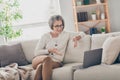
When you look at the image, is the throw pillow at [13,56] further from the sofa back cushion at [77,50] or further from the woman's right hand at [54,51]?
the sofa back cushion at [77,50]

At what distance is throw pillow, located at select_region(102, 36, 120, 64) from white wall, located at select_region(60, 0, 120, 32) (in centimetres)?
194

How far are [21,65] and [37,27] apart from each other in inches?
63.2

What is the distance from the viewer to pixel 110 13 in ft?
16.4

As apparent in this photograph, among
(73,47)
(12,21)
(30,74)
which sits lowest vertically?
(30,74)

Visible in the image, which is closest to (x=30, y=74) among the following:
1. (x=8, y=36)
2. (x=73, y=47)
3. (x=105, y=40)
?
(x=73, y=47)

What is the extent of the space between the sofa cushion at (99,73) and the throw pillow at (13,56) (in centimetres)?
110

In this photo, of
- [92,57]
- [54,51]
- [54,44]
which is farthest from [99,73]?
[54,44]

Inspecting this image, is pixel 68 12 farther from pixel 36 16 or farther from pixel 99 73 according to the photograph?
pixel 99 73

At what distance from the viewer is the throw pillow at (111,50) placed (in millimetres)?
3020

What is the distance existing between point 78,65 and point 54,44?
52 centimetres

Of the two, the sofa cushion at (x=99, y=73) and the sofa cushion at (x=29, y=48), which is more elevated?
the sofa cushion at (x=29, y=48)

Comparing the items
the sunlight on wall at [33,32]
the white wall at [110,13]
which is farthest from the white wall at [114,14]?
the sunlight on wall at [33,32]

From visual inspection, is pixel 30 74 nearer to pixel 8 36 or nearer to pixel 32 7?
pixel 8 36

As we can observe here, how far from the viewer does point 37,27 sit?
5160mm
